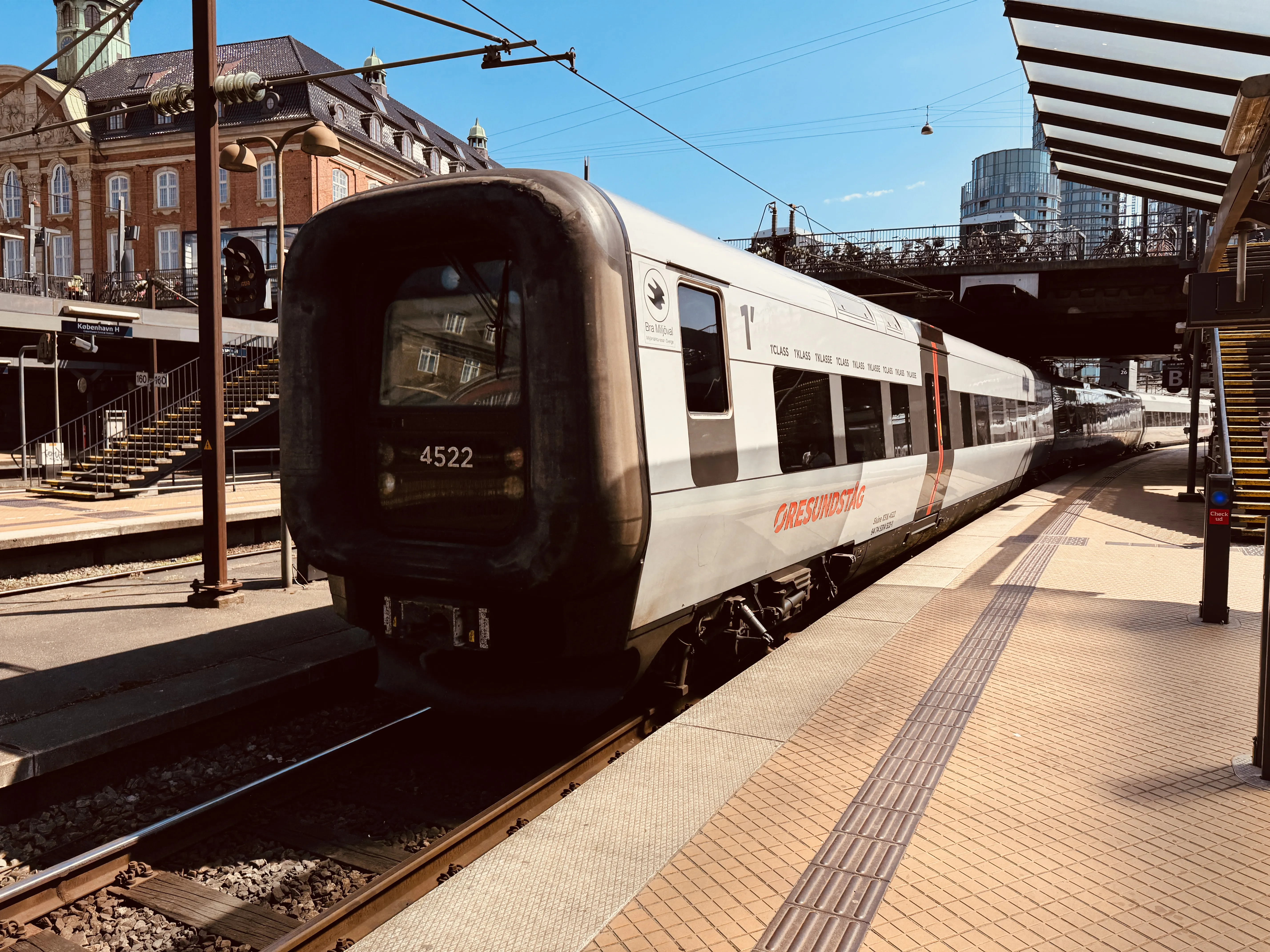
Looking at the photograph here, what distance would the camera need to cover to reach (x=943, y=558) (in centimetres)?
1055

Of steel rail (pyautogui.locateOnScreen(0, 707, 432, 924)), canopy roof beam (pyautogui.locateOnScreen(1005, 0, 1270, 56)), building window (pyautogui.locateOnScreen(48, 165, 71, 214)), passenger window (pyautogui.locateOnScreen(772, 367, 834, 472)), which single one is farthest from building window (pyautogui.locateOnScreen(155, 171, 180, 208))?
steel rail (pyautogui.locateOnScreen(0, 707, 432, 924))

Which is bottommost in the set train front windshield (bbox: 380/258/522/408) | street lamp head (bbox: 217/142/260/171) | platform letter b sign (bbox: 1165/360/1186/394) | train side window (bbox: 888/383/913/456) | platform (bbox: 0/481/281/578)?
platform (bbox: 0/481/281/578)

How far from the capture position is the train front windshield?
476 centimetres

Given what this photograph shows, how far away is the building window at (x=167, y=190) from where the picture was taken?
127ft

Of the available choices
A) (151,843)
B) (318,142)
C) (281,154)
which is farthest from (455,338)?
(281,154)

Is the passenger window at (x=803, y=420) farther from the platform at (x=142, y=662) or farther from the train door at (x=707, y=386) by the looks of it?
the platform at (x=142, y=662)

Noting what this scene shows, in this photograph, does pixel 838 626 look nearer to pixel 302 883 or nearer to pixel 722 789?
pixel 722 789

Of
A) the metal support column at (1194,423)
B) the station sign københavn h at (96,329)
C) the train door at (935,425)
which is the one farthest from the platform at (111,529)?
the metal support column at (1194,423)

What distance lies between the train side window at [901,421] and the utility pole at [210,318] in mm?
6187

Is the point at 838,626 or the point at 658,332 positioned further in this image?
the point at 838,626

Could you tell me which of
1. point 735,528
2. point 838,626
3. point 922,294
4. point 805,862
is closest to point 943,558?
point 838,626

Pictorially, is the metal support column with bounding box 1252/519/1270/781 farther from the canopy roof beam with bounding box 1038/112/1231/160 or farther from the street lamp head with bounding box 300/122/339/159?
the street lamp head with bounding box 300/122/339/159

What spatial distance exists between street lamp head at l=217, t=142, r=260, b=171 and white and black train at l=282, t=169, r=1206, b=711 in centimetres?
490

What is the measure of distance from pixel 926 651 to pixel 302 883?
13.7 feet
